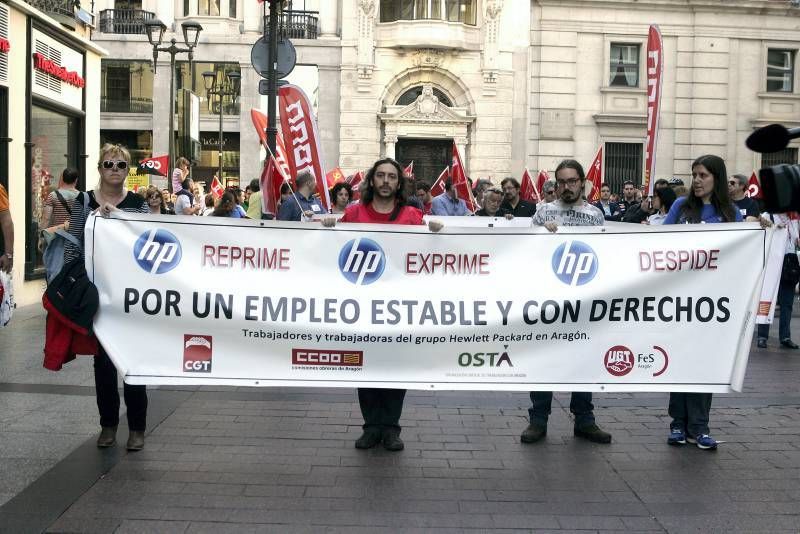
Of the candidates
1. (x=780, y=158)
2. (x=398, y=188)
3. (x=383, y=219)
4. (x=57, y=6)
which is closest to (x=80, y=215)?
(x=383, y=219)

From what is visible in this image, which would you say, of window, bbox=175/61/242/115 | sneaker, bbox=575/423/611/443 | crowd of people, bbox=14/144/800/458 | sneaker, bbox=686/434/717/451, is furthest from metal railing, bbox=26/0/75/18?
window, bbox=175/61/242/115

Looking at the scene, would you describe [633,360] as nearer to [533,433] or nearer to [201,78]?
[533,433]

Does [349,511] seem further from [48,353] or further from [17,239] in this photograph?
[17,239]

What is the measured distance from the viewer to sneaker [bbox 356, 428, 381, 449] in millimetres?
6371

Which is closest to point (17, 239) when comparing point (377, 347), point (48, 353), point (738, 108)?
point (48, 353)

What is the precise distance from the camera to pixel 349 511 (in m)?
5.05

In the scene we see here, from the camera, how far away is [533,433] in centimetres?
661

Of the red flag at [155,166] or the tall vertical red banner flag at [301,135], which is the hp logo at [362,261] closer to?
the tall vertical red banner flag at [301,135]

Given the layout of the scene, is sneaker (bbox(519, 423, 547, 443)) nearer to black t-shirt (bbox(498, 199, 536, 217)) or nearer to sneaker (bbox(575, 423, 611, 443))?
sneaker (bbox(575, 423, 611, 443))

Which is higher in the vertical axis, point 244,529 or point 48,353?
point 48,353

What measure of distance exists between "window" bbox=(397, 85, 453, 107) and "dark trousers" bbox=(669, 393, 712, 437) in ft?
95.9

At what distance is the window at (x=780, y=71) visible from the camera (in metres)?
36.0

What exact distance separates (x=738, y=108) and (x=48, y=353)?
3347cm

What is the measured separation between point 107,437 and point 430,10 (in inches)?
1202
